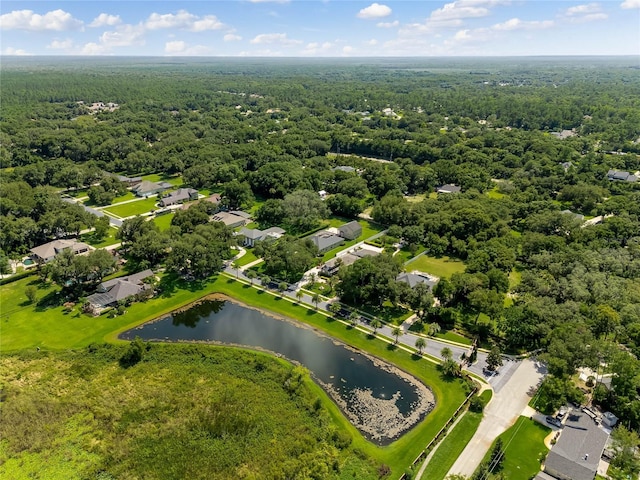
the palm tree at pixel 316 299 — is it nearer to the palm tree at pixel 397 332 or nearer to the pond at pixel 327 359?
the pond at pixel 327 359

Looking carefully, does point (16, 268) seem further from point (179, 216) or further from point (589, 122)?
point (589, 122)

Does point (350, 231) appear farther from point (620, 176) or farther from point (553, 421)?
point (620, 176)

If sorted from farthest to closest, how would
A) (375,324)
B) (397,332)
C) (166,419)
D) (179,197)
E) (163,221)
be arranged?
(179,197) → (163,221) → (375,324) → (397,332) → (166,419)

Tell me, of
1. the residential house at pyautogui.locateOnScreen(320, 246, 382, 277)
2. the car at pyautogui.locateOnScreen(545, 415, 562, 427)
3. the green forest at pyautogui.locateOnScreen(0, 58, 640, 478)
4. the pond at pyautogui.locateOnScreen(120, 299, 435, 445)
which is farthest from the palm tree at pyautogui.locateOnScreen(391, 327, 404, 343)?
the car at pyautogui.locateOnScreen(545, 415, 562, 427)

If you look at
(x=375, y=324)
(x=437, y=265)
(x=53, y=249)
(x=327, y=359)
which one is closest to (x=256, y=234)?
(x=375, y=324)

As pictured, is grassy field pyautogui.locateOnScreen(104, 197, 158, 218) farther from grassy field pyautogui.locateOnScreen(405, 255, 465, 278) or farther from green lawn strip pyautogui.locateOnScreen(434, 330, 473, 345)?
green lawn strip pyautogui.locateOnScreen(434, 330, 473, 345)

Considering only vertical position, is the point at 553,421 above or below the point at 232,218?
below
